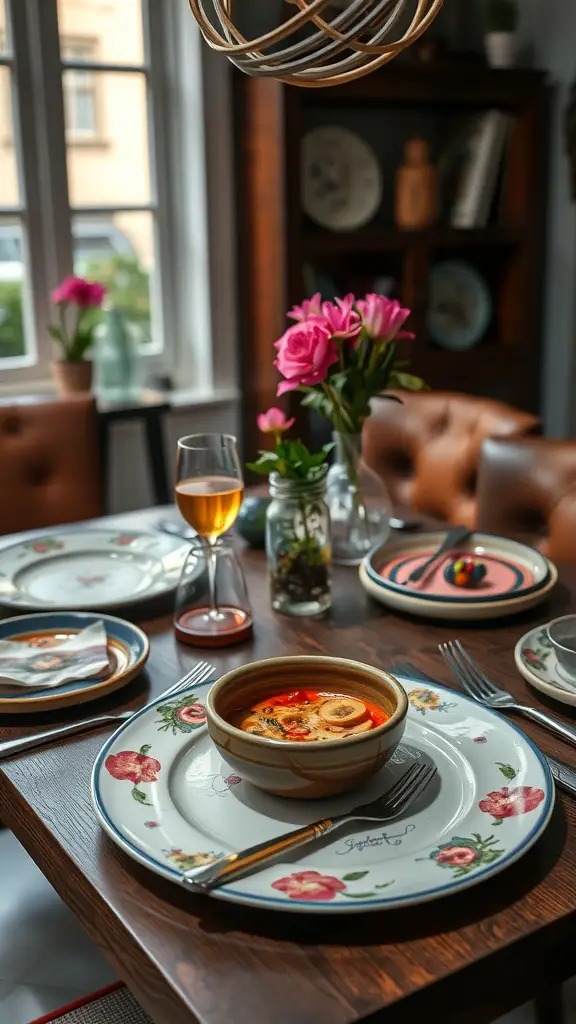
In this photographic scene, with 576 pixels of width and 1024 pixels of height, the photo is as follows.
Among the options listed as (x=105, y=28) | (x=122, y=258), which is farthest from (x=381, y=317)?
(x=105, y=28)

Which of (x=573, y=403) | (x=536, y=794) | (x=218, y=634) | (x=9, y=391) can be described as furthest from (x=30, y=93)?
(x=536, y=794)

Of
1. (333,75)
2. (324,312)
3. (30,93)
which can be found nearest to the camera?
(333,75)

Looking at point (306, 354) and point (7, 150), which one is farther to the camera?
point (7, 150)

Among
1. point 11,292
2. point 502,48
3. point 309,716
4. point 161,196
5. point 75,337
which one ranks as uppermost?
point 502,48

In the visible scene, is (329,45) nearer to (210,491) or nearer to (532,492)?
(210,491)

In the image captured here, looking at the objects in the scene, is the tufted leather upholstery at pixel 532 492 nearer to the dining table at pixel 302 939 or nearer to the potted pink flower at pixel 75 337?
the dining table at pixel 302 939

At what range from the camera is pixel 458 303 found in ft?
10.7

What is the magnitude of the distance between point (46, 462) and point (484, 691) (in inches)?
48.8

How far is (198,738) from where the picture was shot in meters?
0.85

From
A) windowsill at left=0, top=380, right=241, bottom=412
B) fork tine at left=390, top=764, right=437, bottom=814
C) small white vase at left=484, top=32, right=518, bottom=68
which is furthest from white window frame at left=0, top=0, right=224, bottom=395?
fork tine at left=390, top=764, right=437, bottom=814

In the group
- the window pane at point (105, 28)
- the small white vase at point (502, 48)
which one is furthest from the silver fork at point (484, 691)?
the small white vase at point (502, 48)

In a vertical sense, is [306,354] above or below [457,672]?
above

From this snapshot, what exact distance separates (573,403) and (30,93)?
185 cm

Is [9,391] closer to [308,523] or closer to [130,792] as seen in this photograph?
[308,523]
